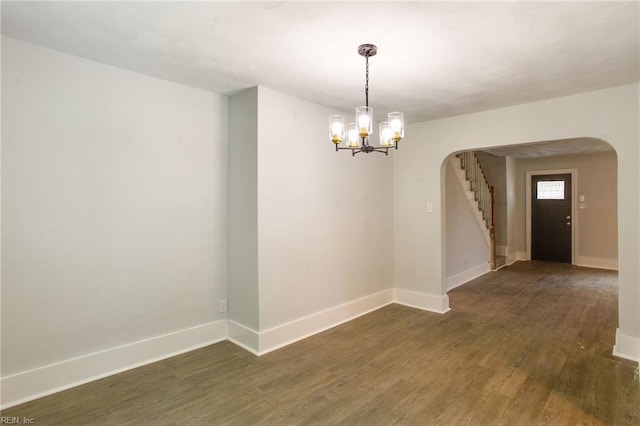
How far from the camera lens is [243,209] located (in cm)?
328

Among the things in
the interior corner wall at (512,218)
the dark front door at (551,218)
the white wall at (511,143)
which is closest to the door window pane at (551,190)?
the dark front door at (551,218)

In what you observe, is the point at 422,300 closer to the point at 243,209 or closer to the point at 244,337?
the point at 244,337

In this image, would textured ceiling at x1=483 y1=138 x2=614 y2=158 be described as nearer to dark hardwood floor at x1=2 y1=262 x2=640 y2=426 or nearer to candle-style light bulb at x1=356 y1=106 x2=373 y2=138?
dark hardwood floor at x1=2 y1=262 x2=640 y2=426

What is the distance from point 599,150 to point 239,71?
751 cm

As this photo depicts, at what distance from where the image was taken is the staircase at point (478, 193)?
19.3 feet

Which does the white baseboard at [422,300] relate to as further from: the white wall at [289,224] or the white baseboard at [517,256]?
the white baseboard at [517,256]

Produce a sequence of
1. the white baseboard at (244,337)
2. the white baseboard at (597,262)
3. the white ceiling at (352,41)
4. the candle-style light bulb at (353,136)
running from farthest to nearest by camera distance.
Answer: the white baseboard at (597,262)
the white baseboard at (244,337)
the candle-style light bulb at (353,136)
the white ceiling at (352,41)

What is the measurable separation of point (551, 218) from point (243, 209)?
24.6 feet

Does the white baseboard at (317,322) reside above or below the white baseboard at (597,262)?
Answer: below

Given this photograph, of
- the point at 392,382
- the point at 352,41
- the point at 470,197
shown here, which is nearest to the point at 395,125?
the point at 352,41

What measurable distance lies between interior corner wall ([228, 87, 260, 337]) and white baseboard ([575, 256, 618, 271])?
7506 mm

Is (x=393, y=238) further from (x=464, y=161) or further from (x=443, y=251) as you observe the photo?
(x=464, y=161)

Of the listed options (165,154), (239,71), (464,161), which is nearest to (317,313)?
(165,154)

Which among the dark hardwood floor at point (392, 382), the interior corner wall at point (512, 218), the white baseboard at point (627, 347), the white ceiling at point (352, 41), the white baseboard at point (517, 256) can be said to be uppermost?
the white ceiling at point (352, 41)
